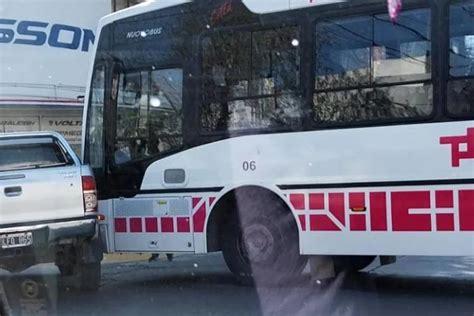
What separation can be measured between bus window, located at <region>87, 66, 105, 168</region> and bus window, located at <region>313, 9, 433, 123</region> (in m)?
2.93

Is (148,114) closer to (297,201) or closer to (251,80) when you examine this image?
(251,80)

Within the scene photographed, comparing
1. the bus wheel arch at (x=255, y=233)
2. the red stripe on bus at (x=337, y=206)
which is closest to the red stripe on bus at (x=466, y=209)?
the red stripe on bus at (x=337, y=206)

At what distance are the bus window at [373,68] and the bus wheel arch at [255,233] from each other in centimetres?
113

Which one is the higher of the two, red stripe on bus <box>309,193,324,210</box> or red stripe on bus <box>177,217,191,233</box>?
red stripe on bus <box>309,193,324,210</box>

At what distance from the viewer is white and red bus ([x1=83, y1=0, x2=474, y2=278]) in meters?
6.78

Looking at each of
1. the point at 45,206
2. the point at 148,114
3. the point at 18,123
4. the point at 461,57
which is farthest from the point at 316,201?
the point at 18,123

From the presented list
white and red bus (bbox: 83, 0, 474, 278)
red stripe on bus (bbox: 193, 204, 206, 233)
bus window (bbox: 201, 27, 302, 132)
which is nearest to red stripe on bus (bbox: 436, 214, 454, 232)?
white and red bus (bbox: 83, 0, 474, 278)

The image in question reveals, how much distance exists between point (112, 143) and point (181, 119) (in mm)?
1114

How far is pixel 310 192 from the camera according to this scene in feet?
24.0

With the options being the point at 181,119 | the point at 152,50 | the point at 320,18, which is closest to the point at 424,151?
the point at 320,18

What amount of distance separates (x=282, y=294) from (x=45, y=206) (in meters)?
2.73

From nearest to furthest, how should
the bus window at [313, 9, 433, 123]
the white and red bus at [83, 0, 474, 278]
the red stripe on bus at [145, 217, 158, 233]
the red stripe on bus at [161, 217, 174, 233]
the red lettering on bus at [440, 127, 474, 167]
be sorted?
the red lettering on bus at [440, 127, 474, 167] → the white and red bus at [83, 0, 474, 278] → the bus window at [313, 9, 433, 123] → the red stripe on bus at [161, 217, 174, 233] → the red stripe on bus at [145, 217, 158, 233]

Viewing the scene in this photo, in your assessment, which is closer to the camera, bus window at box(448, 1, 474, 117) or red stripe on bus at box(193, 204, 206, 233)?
bus window at box(448, 1, 474, 117)

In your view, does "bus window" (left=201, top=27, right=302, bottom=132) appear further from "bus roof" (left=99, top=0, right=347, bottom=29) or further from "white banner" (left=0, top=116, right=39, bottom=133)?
"white banner" (left=0, top=116, right=39, bottom=133)
